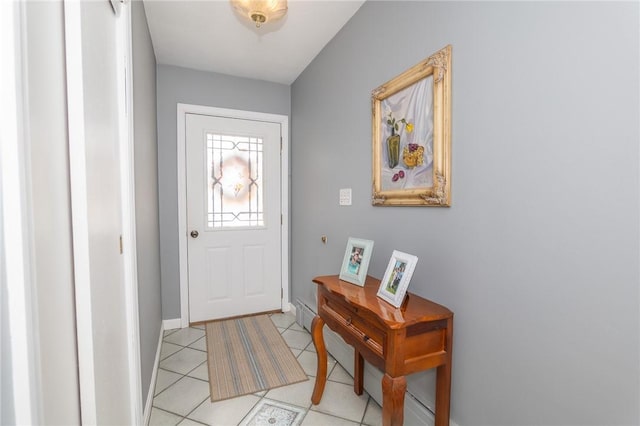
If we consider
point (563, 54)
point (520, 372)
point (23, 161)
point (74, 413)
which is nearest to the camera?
point (23, 161)

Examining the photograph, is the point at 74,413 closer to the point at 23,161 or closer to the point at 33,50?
the point at 23,161

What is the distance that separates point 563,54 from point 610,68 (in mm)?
147

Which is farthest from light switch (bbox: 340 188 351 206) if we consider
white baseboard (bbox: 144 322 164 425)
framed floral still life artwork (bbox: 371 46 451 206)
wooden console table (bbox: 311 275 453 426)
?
white baseboard (bbox: 144 322 164 425)

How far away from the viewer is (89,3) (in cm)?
84

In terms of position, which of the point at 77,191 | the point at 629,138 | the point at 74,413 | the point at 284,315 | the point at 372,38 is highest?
the point at 372,38

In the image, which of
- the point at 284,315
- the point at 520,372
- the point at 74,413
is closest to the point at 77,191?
the point at 74,413

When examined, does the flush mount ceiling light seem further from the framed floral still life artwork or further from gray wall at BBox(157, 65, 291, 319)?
gray wall at BBox(157, 65, 291, 319)

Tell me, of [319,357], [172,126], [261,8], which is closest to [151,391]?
[319,357]

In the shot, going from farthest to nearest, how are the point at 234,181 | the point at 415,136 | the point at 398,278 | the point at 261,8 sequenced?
1. the point at 234,181
2. the point at 261,8
3. the point at 415,136
4. the point at 398,278

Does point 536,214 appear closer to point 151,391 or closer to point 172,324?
point 151,391

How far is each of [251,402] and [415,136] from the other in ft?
5.82

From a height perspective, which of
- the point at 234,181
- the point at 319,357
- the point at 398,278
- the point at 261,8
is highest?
the point at 261,8

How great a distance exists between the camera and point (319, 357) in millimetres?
1779

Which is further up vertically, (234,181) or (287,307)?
(234,181)
